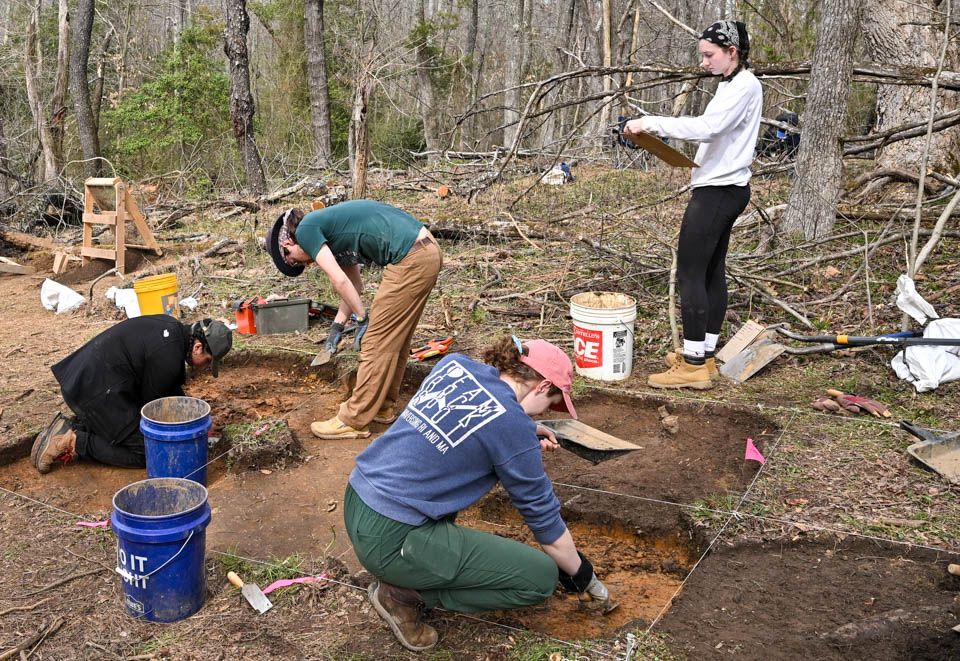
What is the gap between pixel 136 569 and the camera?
110 inches

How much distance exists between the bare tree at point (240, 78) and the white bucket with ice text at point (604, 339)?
8.05 m

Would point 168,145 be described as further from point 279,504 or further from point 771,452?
point 771,452

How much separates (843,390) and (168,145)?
14.9 meters

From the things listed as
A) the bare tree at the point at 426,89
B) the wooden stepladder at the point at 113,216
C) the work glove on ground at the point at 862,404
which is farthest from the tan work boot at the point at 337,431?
the bare tree at the point at 426,89

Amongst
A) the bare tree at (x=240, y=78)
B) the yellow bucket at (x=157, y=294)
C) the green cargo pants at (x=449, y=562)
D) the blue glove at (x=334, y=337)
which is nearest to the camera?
the green cargo pants at (x=449, y=562)

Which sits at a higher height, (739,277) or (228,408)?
(739,277)

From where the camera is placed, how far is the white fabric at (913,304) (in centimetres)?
466

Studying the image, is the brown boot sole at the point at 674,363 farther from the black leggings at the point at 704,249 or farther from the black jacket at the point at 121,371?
the black jacket at the point at 121,371

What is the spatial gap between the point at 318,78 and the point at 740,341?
445 inches

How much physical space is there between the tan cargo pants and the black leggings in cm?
151

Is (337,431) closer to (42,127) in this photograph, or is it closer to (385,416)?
(385,416)

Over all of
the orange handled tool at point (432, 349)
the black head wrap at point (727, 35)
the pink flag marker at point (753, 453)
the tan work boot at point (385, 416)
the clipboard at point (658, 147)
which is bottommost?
the tan work boot at point (385, 416)

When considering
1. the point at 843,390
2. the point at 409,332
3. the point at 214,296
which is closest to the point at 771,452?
the point at 843,390

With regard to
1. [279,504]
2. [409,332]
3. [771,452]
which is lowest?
[279,504]
